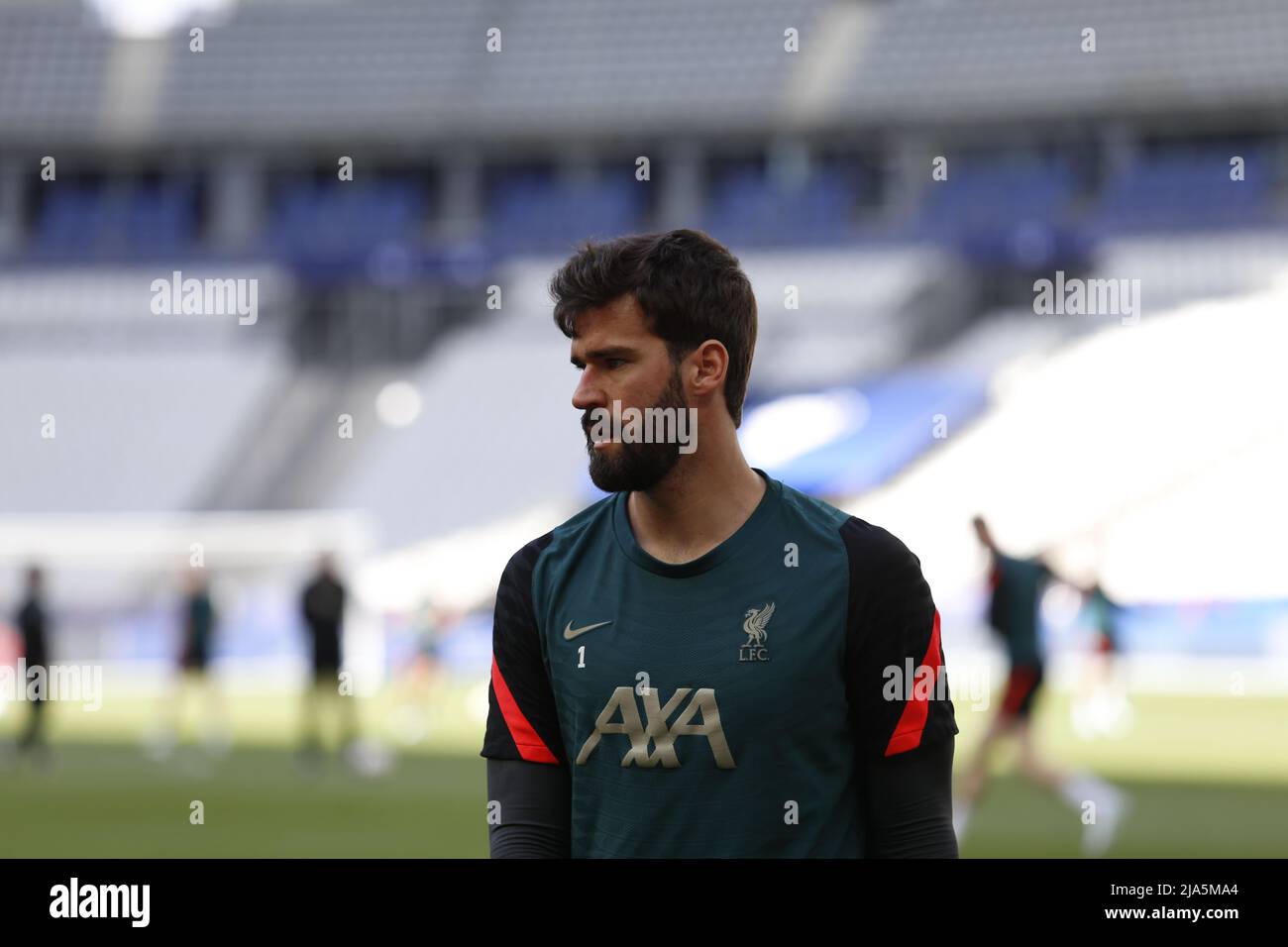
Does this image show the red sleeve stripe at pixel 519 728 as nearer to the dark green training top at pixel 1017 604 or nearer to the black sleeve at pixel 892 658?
the black sleeve at pixel 892 658

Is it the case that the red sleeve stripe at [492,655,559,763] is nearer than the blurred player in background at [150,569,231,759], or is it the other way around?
the red sleeve stripe at [492,655,559,763]

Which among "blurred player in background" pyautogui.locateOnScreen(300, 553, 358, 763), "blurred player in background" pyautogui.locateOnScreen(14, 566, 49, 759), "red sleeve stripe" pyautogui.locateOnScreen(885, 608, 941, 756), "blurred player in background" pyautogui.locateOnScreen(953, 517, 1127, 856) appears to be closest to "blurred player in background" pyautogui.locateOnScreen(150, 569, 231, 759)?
"blurred player in background" pyautogui.locateOnScreen(14, 566, 49, 759)

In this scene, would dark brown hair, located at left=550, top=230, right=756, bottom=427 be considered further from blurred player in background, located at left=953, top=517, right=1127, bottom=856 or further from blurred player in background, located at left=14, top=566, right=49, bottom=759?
blurred player in background, located at left=14, top=566, right=49, bottom=759

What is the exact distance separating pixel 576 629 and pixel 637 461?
0.98 feet

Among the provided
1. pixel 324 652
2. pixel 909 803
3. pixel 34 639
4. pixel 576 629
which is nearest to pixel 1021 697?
pixel 324 652

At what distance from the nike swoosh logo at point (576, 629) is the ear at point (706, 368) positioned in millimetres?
402

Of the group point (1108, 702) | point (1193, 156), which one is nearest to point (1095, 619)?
point (1108, 702)

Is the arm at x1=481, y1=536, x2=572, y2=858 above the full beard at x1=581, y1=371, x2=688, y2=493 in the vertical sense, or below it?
below

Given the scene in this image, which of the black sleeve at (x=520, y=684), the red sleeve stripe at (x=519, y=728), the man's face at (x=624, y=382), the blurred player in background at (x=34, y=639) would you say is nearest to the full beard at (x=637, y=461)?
the man's face at (x=624, y=382)

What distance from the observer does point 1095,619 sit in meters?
13.5

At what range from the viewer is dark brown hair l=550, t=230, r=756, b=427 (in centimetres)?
246

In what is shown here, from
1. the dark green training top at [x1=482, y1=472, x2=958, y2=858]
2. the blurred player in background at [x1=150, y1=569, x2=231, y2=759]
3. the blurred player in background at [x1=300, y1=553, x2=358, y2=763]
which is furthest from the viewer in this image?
the blurred player in background at [x1=150, y1=569, x2=231, y2=759]

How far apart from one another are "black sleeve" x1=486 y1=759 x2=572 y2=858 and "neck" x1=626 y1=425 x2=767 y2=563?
42cm

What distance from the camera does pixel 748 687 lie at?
2389mm
